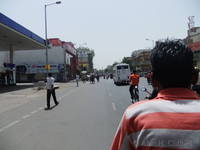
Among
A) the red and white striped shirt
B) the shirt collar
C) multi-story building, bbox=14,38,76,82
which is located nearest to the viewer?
the red and white striped shirt

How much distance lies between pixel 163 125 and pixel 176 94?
26cm

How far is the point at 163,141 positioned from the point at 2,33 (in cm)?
3059

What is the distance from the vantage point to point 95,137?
283 inches

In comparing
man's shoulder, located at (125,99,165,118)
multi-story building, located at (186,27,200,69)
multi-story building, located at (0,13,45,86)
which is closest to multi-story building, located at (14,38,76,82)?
multi-story building, located at (0,13,45,86)

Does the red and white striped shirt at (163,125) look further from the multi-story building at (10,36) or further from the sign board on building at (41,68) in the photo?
the sign board on building at (41,68)

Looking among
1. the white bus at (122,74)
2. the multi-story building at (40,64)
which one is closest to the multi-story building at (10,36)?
the white bus at (122,74)

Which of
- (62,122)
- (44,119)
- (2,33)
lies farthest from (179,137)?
→ (2,33)

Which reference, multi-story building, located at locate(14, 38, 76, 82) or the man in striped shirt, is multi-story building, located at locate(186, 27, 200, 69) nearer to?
the man in striped shirt

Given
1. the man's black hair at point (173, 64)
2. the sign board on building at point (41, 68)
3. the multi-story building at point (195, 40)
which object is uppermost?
the multi-story building at point (195, 40)

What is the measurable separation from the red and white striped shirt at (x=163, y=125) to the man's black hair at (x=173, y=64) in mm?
133

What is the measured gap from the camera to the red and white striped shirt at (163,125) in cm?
158

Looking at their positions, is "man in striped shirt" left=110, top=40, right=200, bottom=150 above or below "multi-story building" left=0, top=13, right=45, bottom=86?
below

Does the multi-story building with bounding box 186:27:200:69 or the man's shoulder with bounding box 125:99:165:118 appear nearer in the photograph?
the man's shoulder with bounding box 125:99:165:118

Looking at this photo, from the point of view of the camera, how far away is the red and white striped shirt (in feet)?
5.19
